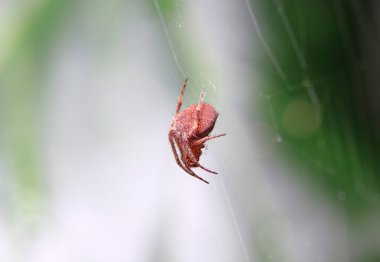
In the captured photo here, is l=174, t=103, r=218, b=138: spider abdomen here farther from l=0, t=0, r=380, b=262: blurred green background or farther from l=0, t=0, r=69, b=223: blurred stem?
l=0, t=0, r=69, b=223: blurred stem

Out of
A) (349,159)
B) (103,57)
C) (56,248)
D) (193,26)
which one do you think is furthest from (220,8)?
(56,248)

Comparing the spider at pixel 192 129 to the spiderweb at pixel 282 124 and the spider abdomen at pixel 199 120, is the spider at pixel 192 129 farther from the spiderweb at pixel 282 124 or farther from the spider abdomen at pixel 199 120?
the spiderweb at pixel 282 124

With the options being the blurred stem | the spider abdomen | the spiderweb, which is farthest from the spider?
the blurred stem

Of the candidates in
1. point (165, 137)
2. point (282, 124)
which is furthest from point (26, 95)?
point (282, 124)

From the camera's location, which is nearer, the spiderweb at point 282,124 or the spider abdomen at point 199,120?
the spider abdomen at point 199,120

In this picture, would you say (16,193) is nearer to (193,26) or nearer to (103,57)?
(103,57)

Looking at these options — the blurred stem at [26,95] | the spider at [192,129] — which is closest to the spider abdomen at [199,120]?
the spider at [192,129]
